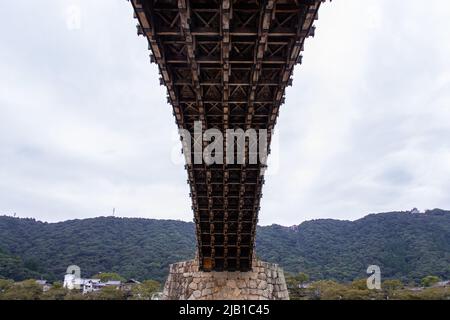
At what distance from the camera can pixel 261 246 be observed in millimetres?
88438

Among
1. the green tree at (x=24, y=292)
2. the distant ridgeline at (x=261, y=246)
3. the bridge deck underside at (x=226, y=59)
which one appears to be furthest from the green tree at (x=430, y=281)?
the green tree at (x=24, y=292)

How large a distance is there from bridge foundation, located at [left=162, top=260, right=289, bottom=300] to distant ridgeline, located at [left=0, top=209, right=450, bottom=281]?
132 ft

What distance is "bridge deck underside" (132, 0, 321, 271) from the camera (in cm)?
1330

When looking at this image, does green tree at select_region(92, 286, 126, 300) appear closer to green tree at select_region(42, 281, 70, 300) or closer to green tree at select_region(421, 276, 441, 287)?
green tree at select_region(42, 281, 70, 300)

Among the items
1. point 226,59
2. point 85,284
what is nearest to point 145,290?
point 85,284

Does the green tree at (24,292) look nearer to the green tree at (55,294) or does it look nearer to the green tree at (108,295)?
the green tree at (55,294)

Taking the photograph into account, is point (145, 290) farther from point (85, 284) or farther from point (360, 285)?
point (360, 285)

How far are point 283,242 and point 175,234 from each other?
86.6 feet

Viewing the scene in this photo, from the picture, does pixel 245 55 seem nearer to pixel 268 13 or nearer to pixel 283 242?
pixel 268 13

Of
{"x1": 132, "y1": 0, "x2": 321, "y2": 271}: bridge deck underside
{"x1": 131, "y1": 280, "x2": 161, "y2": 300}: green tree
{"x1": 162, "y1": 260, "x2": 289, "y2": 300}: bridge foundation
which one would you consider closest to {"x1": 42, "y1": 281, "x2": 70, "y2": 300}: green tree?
{"x1": 131, "y1": 280, "x2": 161, "y2": 300}: green tree

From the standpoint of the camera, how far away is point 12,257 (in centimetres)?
6575

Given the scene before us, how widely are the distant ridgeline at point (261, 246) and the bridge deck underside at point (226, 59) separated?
56.5 meters

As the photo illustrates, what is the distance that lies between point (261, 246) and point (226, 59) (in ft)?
255
